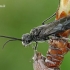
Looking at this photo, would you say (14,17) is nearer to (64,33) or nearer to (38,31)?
(38,31)

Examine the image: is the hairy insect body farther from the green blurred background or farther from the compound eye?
the green blurred background

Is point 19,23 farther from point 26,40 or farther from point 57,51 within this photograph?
point 57,51

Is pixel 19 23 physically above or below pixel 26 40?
above

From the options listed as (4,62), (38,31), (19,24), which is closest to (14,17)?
(19,24)

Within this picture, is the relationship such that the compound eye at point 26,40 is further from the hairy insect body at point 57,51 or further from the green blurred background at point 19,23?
the green blurred background at point 19,23

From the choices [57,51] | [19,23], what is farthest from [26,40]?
[19,23]

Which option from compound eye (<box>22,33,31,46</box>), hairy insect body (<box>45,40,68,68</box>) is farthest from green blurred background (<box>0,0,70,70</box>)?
hairy insect body (<box>45,40,68,68</box>)

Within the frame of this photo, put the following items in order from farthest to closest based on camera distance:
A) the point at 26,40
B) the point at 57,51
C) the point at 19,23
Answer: the point at 19,23 → the point at 26,40 → the point at 57,51

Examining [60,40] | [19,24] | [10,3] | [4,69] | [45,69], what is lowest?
[45,69]
